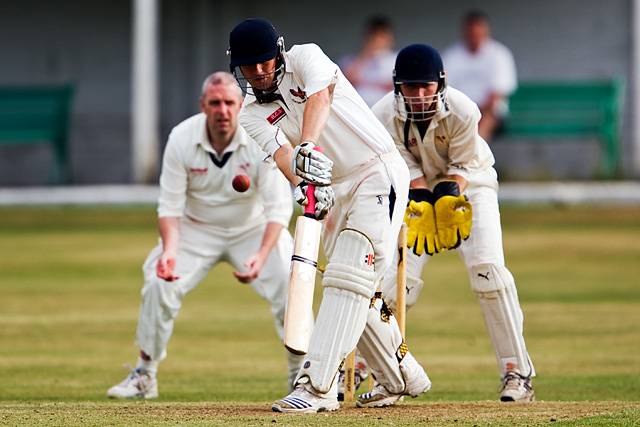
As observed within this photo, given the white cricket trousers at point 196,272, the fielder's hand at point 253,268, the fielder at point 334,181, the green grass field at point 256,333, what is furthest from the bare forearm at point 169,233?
the fielder at point 334,181

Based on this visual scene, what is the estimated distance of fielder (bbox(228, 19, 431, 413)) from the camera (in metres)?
6.61

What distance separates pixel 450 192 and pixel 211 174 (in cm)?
183

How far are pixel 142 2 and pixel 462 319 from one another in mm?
9253

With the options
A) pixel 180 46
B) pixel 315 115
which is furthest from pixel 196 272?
pixel 180 46

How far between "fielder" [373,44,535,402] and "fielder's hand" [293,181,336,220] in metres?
1.42

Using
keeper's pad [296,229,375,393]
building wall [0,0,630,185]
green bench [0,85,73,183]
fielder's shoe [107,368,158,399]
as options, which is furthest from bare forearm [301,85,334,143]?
building wall [0,0,630,185]

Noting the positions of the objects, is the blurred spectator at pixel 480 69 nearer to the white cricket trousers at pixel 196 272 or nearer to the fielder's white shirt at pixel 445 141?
the white cricket trousers at pixel 196 272

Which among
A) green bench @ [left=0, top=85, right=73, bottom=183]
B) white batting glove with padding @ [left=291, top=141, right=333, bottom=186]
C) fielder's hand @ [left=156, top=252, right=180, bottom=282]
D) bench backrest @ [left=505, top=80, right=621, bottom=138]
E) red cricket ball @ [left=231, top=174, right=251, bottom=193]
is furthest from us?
green bench @ [left=0, top=85, right=73, bottom=183]

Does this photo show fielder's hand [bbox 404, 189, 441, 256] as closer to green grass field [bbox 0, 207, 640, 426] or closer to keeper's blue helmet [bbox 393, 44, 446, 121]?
keeper's blue helmet [bbox 393, 44, 446, 121]

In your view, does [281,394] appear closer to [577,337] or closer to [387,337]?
[387,337]

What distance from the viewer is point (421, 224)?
804 cm

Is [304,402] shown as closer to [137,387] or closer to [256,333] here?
[137,387]

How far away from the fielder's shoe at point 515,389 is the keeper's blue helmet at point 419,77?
4.70 feet

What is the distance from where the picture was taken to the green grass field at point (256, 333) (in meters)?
6.91
